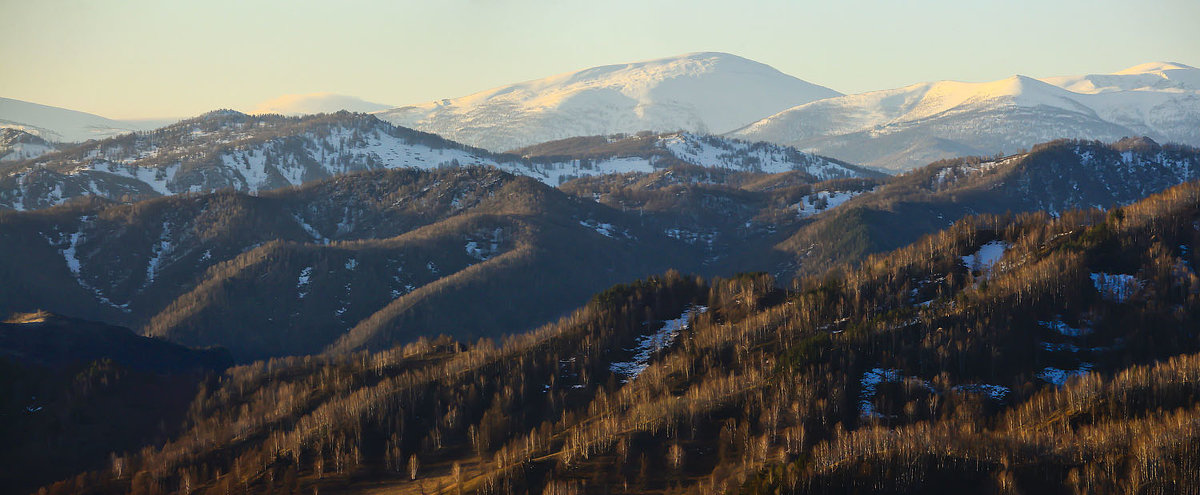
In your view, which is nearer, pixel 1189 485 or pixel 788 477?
pixel 1189 485

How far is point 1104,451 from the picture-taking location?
19862cm

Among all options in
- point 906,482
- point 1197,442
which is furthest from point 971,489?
point 1197,442

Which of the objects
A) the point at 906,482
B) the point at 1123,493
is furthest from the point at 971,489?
the point at 1123,493

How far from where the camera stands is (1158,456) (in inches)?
7564

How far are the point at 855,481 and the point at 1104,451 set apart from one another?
39143 millimetres

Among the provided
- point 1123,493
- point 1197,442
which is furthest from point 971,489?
point 1197,442

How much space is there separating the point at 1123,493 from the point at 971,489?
21.7 m

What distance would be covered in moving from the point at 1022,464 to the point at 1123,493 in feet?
52.7

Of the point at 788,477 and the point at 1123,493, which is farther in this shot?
the point at 788,477

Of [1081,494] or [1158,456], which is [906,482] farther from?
[1158,456]

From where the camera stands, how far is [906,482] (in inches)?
7776

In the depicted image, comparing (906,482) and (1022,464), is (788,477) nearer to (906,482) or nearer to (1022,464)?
(906,482)

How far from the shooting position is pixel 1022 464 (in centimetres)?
19900

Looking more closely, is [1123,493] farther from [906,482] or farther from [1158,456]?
[906,482]
